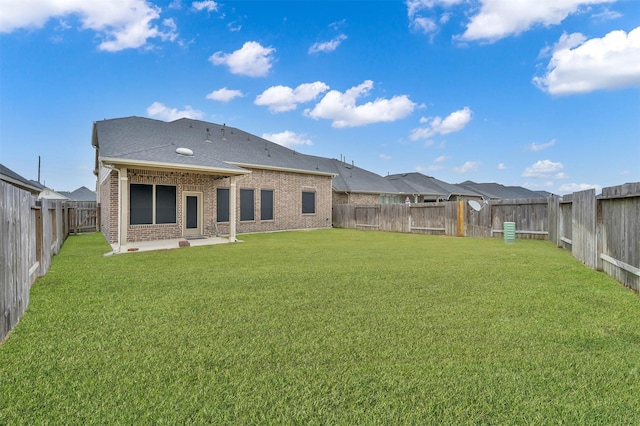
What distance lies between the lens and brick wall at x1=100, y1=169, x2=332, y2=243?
1228cm

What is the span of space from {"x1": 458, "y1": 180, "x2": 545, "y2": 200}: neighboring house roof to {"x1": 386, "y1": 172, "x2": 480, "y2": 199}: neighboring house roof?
587 centimetres

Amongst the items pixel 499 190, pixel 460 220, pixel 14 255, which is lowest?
pixel 14 255

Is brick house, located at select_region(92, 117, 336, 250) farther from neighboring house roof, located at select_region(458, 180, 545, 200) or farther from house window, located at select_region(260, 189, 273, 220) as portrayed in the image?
neighboring house roof, located at select_region(458, 180, 545, 200)

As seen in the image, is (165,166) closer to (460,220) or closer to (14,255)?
(14,255)

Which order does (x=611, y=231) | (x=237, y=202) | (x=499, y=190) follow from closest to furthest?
1. (x=611, y=231)
2. (x=237, y=202)
3. (x=499, y=190)

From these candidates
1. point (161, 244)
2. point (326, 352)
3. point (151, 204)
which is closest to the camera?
point (326, 352)

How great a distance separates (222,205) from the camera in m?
14.9

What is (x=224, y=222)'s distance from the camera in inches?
589

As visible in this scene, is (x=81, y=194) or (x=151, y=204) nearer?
(x=151, y=204)

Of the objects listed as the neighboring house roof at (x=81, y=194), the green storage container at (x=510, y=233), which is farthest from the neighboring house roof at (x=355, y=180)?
the neighboring house roof at (x=81, y=194)

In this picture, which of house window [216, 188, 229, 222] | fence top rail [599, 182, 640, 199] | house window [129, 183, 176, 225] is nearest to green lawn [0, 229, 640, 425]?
fence top rail [599, 182, 640, 199]

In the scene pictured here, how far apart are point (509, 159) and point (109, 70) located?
76.2ft

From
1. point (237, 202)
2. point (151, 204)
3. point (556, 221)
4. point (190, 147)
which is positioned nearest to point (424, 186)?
point (556, 221)

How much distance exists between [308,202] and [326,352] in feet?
54.6
